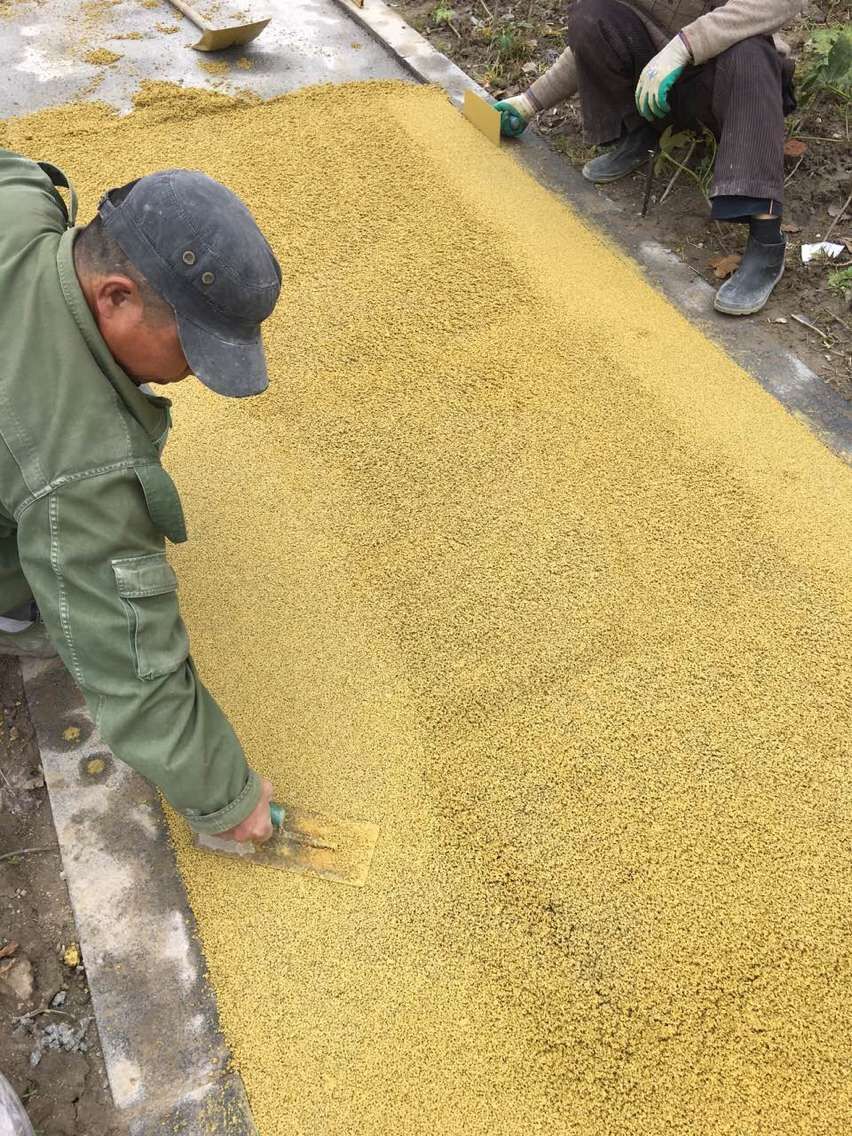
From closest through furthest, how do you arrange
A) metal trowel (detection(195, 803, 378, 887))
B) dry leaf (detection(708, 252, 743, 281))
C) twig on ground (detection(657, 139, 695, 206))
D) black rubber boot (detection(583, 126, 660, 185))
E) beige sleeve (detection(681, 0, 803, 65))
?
metal trowel (detection(195, 803, 378, 887)) < beige sleeve (detection(681, 0, 803, 65)) < dry leaf (detection(708, 252, 743, 281)) < twig on ground (detection(657, 139, 695, 206)) < black rubber boot (detection(583, 126, 660, 185))

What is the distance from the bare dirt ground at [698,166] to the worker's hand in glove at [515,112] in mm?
178

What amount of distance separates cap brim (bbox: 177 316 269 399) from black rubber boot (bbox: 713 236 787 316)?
194 centimetres

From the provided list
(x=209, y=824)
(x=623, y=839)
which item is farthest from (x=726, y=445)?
(x=209, y=824)

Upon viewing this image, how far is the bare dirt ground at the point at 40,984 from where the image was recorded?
1420 mm

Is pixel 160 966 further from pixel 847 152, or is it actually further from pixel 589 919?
pixel 847 152

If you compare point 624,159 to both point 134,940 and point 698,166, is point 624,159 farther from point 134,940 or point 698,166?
point 134,940

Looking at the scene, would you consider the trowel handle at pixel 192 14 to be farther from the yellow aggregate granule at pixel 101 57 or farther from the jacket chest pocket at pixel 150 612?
the jacket chest pocket at pixel 150 612

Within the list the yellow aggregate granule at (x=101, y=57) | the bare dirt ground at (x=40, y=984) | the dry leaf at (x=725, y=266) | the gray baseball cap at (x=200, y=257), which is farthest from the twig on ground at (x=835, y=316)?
the yellow aggregate granule at (x=101, y=57)

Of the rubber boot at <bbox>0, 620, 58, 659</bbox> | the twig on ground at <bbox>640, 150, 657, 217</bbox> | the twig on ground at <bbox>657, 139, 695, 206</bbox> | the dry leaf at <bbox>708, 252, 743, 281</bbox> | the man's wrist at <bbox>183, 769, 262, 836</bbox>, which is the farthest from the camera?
the twig on ground at <bbox>657, 139, 695, 206</bbox>

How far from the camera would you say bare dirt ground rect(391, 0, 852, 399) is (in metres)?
2.78

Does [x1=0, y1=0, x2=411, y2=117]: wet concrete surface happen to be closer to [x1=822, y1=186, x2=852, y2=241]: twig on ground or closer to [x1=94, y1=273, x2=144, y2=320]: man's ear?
[x1=822, y1=186, x2=852, y2=241]: twig on ground

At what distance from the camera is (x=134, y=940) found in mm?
1554

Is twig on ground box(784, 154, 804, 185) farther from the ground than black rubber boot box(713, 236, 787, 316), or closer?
farther from the ground

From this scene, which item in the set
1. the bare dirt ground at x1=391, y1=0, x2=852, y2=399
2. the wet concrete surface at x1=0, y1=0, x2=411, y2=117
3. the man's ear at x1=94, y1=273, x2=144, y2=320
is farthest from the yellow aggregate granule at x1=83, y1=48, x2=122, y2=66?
the man's ear at x1=94, y1=273, x2=144, y2=320
